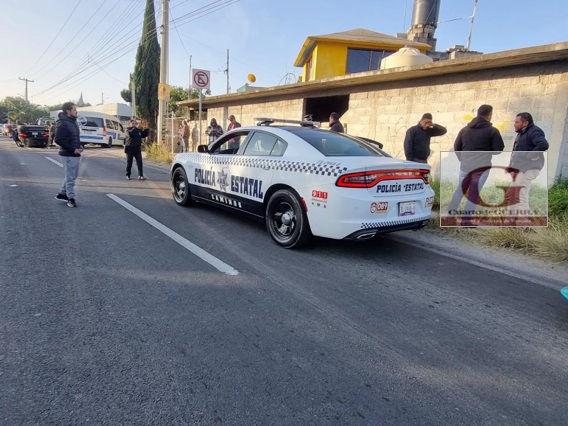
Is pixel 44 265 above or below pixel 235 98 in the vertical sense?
below

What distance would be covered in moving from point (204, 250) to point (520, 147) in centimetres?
487

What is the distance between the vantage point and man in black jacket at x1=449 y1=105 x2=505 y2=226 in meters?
5.93

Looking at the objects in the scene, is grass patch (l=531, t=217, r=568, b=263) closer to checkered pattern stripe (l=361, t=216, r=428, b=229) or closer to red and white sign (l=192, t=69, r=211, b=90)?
checkered pattern stripe (l=361, t=216, r=428, b=229)

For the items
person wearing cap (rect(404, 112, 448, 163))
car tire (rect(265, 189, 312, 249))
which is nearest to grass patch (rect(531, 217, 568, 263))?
person wearing cap (rect(404, 112, 448, 163))

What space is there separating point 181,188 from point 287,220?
309 cm

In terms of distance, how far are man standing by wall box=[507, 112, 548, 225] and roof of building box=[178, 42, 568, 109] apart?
1409 millimetres

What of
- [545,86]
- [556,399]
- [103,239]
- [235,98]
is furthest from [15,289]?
[235,98]

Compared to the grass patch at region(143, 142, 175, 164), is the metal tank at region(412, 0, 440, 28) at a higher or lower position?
higher

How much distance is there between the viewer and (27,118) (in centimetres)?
6681

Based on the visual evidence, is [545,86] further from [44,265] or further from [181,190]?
[44,265]

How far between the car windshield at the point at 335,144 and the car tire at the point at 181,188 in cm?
261

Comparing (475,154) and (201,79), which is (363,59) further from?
(475,154)

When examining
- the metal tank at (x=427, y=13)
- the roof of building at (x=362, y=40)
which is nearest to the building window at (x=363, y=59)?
the roof of building at (x=362, y=40)

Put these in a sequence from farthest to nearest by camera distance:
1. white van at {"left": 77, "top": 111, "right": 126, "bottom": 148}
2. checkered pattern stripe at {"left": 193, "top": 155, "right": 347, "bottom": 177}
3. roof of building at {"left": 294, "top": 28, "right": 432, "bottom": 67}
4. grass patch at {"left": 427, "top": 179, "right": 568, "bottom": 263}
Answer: white van at {"left": 77, "top": 111, "right": 126, "bottom": 148} → roof of building at {"left": 294, "top": 28, "right": 432, "bottom": 67} → grass patch at {"left": 427, "top": 179, "right": 568, "bottom": 263} → checkered pattern stripe at {"left": 193, "top": 155, "right": 347, "bottom": 177}
